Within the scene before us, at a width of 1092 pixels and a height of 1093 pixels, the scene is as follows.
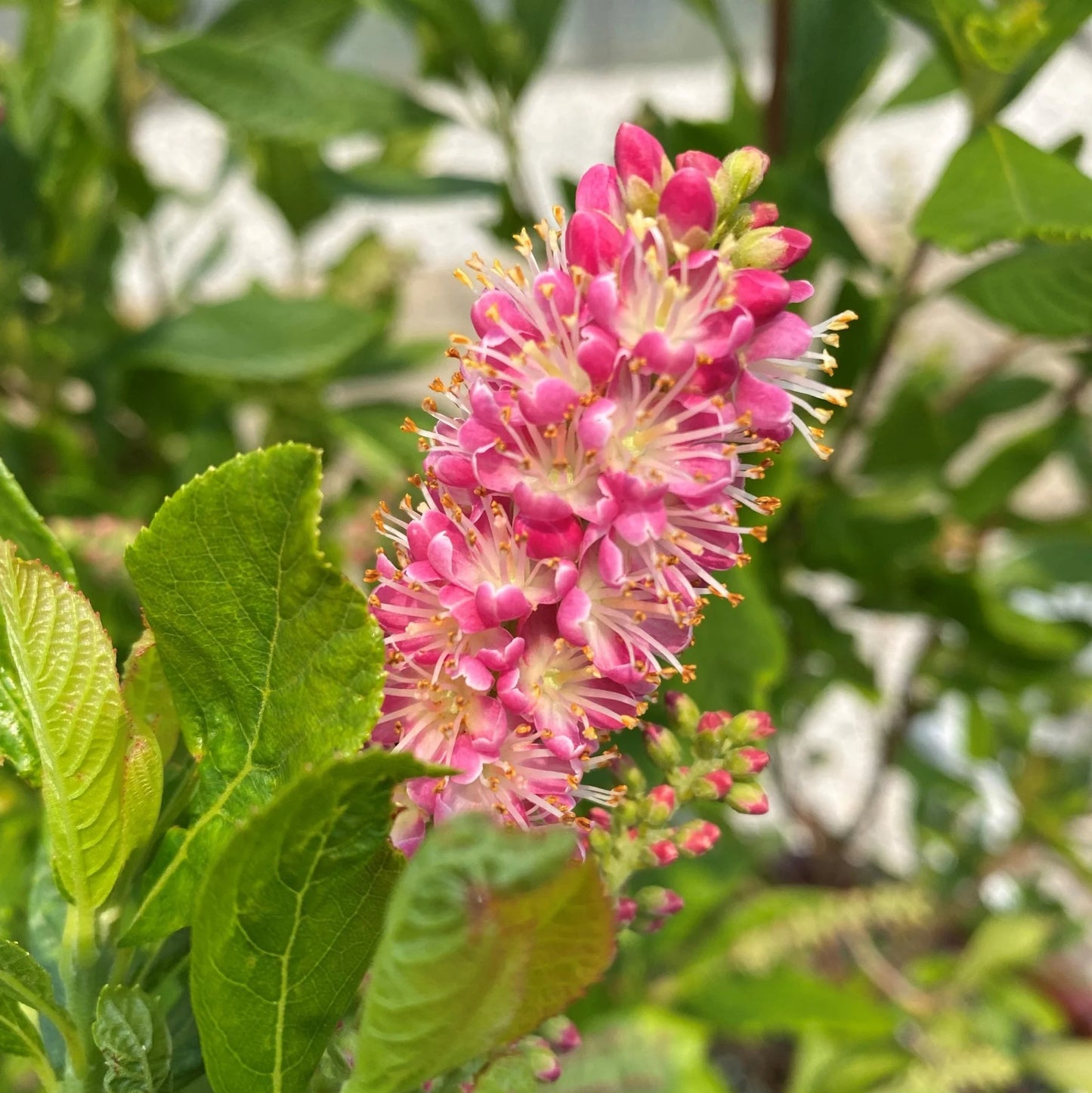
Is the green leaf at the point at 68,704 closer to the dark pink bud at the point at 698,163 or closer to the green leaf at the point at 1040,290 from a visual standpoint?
the dark pink bud at the point at 698,163

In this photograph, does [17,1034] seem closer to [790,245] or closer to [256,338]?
[790,245]

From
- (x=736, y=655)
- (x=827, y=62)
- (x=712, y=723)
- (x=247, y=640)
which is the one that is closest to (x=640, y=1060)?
(x=736, y=655)

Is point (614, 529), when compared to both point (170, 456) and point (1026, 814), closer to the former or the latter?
point (170, 456)

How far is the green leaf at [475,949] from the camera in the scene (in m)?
0.23

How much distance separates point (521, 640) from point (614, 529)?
5cm

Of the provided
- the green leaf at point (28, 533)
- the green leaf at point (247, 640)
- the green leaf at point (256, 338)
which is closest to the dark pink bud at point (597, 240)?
the green leaf at point (247, 640)

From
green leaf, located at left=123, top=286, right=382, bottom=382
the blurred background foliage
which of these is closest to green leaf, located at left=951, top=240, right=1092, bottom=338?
the blurred background foliage

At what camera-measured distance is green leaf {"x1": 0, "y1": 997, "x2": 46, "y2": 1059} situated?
34cm

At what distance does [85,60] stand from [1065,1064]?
4.46 feet

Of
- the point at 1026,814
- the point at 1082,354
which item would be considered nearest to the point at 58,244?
the point at 1082,354

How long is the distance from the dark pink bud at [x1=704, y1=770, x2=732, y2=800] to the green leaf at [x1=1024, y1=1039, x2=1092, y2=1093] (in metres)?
0.92

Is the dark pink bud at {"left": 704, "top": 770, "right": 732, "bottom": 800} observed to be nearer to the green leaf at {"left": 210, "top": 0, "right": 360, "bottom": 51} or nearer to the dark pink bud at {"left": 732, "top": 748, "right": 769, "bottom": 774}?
the dark pink bud at {"left": 732, "top": 748, "right": 769, "bottom": 774}

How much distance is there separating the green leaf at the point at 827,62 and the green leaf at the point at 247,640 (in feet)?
1.72

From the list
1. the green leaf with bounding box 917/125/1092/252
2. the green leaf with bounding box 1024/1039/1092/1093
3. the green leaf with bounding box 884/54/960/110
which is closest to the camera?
the green leaf with bounding box 917/125/1092/252
